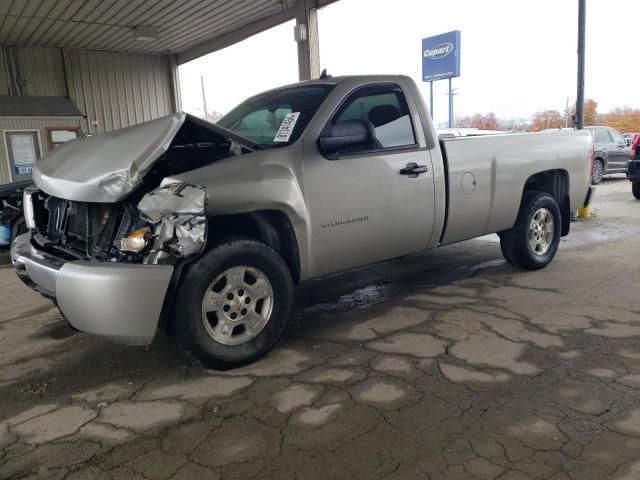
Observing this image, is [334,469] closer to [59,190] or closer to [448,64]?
[59,190]

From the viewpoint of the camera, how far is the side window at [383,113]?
411 centimetres

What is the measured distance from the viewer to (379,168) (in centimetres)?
403

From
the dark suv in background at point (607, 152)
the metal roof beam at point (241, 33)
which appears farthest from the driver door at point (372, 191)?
the dark suv in background at point (607, 152)

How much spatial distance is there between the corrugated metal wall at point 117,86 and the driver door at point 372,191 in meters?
12.6

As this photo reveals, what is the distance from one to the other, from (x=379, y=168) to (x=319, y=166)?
1.82ft

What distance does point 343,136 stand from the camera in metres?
3.78

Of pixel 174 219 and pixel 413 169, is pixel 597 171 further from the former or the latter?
pixel 174 219

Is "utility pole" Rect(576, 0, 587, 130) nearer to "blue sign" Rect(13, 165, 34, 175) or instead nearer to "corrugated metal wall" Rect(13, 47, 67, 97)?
"blue sign" Rect(13, 165, 34, 175)

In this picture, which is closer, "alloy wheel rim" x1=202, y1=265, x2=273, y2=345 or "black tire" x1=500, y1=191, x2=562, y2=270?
"alloy wheel rim" x1=202, y1=265, x2=273, y2=345

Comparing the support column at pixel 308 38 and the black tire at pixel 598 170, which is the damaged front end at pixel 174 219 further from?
the black tire at pixel 598 170

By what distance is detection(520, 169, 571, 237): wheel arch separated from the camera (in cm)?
566

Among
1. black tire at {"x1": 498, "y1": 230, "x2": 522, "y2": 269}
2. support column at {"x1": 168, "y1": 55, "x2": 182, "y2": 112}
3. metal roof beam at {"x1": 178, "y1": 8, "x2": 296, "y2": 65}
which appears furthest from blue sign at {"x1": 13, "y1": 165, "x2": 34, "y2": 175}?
black tire at {"x1": 498, "y1": 230, "x2": 522, "y2": 269}

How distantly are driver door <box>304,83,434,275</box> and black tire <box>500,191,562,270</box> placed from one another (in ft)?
4.85

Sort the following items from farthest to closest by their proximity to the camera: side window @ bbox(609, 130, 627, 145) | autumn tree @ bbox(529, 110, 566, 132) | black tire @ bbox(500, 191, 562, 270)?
autumn tree @ bbox(529, 110, 566, 132) → side window @ bbox(609, 130, 627, 145) → black tire @ bbox(500, 191, 562, 270)
